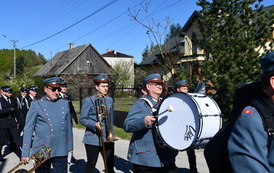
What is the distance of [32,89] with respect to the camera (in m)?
10.1

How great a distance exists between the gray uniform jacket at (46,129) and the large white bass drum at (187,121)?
5.10ft

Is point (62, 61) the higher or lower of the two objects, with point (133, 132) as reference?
higher

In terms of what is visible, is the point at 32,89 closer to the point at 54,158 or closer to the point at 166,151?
the point at 54,158

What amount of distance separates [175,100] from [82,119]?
210 cm

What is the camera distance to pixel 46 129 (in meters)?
4.28

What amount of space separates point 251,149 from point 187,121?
1.60 meters

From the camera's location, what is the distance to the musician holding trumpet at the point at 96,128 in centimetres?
495

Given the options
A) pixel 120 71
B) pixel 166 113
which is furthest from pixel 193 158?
pixel 120 71

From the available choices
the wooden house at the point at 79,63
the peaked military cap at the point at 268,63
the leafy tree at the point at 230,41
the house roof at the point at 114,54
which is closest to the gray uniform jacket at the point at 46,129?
the peaked military cap at the point at 268,63

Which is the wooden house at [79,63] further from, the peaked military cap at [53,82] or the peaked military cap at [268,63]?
the peaked military cap at [268,63]

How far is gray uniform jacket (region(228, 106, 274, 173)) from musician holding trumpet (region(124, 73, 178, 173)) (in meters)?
1.78

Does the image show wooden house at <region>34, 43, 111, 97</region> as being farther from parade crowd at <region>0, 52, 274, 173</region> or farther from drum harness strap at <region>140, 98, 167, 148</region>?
drum harness strap at <region>140, 98, 167, 148</region>

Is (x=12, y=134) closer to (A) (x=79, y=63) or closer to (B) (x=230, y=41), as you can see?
(B) (x=230, y=41)

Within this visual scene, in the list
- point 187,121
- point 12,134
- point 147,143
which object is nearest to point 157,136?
point 147,143
